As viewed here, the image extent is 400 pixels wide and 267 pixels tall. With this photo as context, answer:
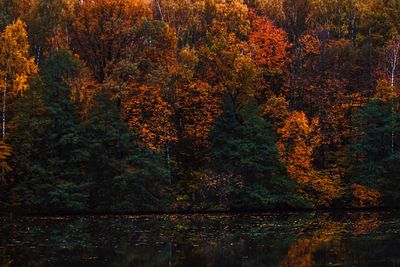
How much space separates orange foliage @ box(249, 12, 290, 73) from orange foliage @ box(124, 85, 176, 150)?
12.8 m

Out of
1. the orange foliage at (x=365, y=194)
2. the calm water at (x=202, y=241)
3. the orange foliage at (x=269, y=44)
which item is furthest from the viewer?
the orange foliage at (x=269, y=44)

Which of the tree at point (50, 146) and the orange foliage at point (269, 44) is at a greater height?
the orange foliage at point (269, 44)

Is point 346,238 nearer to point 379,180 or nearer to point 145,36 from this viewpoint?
point 379,180

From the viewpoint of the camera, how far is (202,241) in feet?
105

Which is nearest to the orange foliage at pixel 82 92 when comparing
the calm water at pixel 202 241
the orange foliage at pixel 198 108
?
the orange foliage at pixel 198 108

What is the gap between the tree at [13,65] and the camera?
5020 cm

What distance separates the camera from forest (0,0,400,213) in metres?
50.2

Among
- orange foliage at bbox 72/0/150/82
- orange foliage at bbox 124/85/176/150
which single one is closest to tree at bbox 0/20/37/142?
orange foliage at bbox 72/0/150/82

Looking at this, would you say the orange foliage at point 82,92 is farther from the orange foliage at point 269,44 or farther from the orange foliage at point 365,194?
the orange foliage at point 365,194

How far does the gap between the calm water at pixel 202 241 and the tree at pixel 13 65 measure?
38.5 ft

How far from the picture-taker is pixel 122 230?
37.4 meters

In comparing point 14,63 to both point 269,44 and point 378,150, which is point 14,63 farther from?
point 378,150

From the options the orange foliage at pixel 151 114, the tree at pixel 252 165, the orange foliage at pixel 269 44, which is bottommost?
the tree at pixel 252 165

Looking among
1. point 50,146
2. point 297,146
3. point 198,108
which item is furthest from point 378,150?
point 50,146
